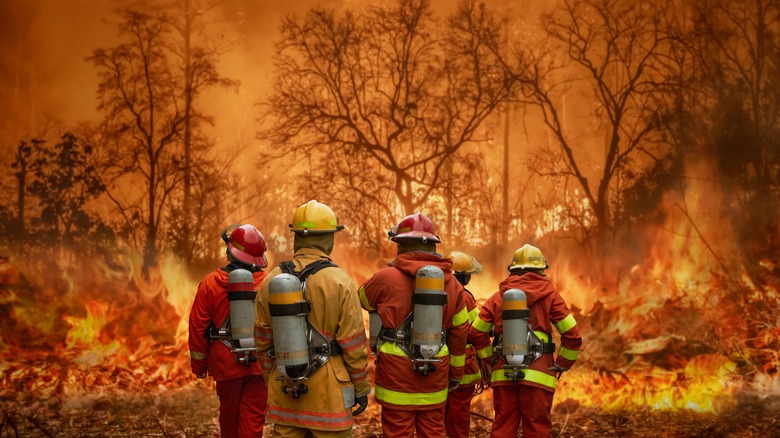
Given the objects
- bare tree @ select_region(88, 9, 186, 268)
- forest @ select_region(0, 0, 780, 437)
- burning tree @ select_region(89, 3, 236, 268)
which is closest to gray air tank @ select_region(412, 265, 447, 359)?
forest @ select_region(0, 0, 780, 437)

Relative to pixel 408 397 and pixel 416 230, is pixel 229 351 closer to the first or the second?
pixel 408 397

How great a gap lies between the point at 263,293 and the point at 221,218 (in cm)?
616

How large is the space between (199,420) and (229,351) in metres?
4.12

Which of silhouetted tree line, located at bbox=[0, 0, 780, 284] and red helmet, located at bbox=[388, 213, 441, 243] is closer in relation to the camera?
red helmet, located at bbox=[388, 213, 441, 243]

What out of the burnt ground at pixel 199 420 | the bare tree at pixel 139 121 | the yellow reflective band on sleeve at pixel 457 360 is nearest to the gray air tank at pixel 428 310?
the yellow reflective band on sleeve at pixel 457 360

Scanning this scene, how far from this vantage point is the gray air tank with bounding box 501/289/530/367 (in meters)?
6.22

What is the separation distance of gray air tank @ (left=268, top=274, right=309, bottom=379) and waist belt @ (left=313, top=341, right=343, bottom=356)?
0.46 ft

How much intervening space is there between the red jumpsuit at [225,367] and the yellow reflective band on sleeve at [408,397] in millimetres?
1216

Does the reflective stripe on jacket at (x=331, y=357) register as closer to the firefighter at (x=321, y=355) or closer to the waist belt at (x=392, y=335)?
A: the firefighter at (x=321, y=355)

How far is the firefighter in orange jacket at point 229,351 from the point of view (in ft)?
20.3

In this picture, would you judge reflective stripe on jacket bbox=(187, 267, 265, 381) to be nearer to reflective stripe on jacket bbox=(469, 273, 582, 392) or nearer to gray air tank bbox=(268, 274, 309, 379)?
gray air tank bbox=(268, 274, 309, 379)

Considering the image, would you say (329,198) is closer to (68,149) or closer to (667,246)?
(68,149)

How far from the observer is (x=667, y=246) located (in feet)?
34.5

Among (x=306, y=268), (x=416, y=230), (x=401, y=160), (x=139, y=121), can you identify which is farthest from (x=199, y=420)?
(x=306, y=268)
